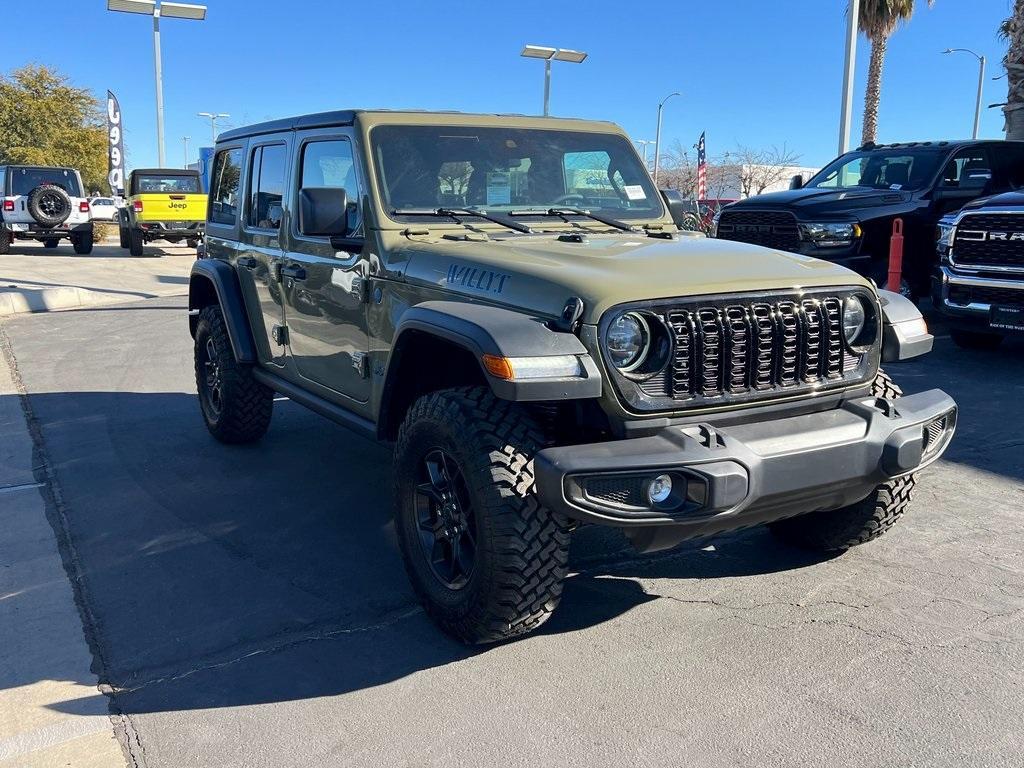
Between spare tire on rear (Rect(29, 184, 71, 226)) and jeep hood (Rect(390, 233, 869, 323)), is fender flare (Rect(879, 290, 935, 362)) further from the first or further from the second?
spare tire on rear (Rect(29, 184, 71, 226))

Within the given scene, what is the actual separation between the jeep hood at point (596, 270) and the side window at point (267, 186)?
1.37m

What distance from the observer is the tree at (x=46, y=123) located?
123ft

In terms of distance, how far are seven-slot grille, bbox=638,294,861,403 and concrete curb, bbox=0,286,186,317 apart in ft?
38.3

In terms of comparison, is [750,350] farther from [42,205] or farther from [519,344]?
[42,205]

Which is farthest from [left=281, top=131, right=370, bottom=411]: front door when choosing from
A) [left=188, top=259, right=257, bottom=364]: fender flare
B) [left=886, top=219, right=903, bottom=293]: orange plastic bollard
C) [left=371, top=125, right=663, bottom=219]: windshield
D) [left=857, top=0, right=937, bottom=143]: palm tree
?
[left=857, top=0, right=937, bottom=143]: palm tree

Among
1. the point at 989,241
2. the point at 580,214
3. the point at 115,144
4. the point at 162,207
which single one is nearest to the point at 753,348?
the point at 580,214

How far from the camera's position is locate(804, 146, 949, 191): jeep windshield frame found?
972 cm

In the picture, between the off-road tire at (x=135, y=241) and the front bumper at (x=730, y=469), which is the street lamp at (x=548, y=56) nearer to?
the off-road tire at (x=135, y=241)

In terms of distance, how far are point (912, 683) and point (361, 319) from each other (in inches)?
102

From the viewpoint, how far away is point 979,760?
8.57ft

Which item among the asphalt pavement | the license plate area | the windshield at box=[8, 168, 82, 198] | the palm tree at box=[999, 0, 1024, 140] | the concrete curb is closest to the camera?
the asphalt pavement

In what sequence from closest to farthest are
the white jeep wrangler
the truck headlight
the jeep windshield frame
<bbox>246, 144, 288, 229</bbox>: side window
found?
<bbox>246, 144, 288, 229</bbox>: side window, the truck headlight, the jeep windshield frame, the white jeep wrangler

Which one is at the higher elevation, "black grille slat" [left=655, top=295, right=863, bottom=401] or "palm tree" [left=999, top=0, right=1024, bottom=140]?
"palm tree" [left=999, top=0, right=1024, bottom=140]

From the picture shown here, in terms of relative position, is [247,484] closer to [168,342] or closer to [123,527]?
[123,527]
